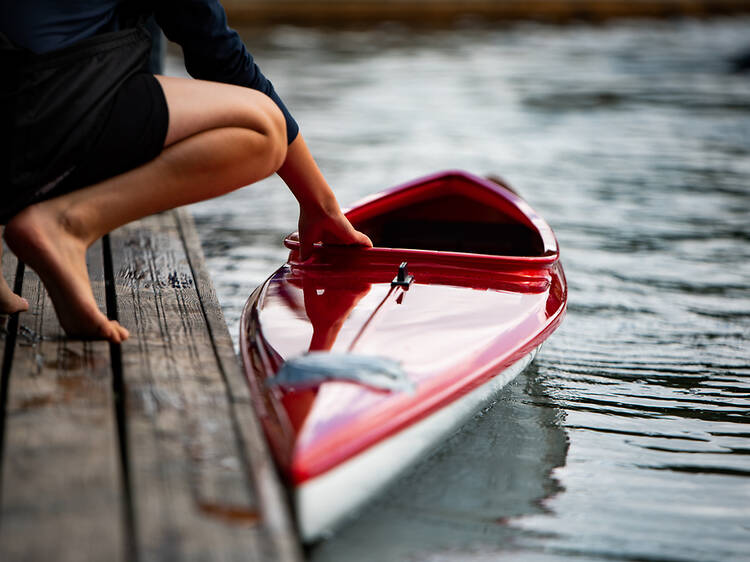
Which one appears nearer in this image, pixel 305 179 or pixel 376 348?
pixel 376 348

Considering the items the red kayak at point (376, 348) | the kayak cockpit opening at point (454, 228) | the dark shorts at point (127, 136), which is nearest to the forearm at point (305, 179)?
the red kayak at point (376, 348)

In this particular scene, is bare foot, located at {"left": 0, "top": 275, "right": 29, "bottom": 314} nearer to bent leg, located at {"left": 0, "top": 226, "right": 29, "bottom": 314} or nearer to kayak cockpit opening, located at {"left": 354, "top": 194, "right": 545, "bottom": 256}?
bent leg, located at {"left": 0, "top": 226, "right": 29, "bottom": 314}

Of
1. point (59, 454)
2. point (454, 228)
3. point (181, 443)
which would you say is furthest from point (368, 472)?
point (454, 228)

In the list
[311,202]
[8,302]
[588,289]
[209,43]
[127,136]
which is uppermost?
[209,43]

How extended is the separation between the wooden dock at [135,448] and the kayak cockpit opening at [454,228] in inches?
43.5

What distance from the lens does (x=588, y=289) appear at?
404cm

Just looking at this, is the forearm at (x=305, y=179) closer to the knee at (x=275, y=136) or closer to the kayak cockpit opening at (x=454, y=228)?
the knee at (x=275, y=136)

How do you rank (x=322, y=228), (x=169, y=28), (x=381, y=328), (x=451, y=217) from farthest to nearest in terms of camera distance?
(x=451, y=217) → (x=322, y=228) → (x=381, y=328) → (x=169, y=28)

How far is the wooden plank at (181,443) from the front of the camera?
144 centimetres

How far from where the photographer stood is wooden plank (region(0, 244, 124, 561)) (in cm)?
140

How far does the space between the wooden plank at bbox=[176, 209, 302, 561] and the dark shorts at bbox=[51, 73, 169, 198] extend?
471 mm

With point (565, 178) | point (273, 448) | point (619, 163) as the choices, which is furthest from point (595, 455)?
point (619, 163)

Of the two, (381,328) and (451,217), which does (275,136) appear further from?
(451,217)

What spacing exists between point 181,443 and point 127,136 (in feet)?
2.13
